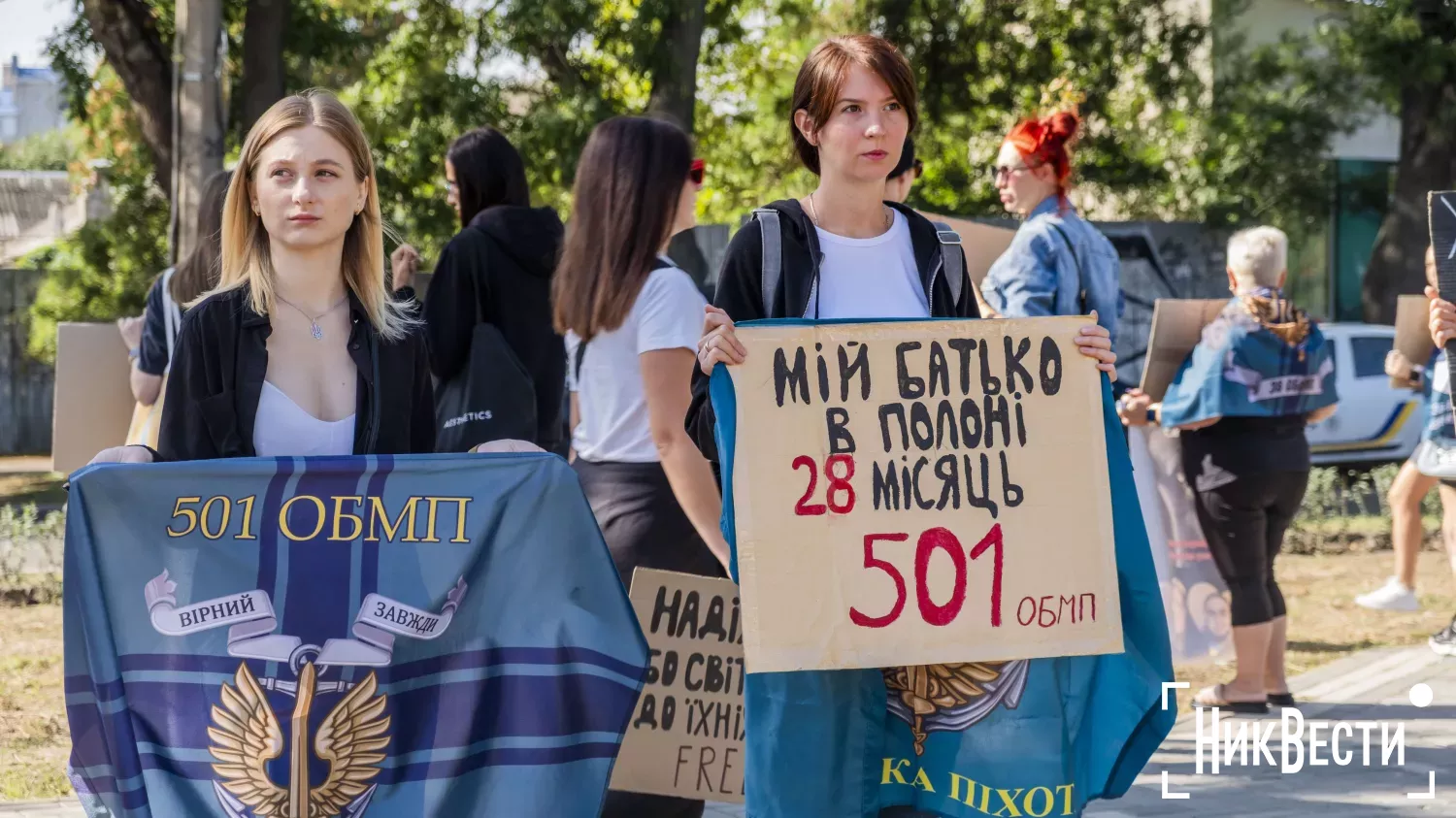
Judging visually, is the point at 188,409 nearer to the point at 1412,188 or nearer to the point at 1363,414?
the point at 1363,414

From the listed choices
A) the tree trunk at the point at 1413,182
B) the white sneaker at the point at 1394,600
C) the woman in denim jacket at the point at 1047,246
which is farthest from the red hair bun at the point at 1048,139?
the tree trunk at the point at 1413,182

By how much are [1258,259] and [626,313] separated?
3400mm

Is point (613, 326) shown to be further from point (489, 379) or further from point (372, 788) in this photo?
point (372, 788)

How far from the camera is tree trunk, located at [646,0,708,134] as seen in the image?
45.6 feet

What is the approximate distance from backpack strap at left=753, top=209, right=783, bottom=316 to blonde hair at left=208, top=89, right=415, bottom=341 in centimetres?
74

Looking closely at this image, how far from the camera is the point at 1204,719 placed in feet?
21.7

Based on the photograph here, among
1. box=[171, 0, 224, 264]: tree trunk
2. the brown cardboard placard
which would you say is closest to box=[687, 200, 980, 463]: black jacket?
the brown cardboard placard

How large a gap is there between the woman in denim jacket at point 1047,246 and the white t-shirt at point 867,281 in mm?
2129

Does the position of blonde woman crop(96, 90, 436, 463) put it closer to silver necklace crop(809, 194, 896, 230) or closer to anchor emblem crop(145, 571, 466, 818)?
anchor emblem crop(145, 571, 466, 818)

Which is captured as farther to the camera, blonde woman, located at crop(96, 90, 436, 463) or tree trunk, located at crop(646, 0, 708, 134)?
tree trunk, located at crop(646, 0, 708, 134)

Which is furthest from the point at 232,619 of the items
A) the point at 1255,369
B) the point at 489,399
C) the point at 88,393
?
the point at 1255,369

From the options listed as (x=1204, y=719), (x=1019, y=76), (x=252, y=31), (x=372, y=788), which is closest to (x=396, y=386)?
(x=372, y=788)

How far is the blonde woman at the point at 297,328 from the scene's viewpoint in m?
3.21

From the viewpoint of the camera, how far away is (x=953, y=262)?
3.49 metres
